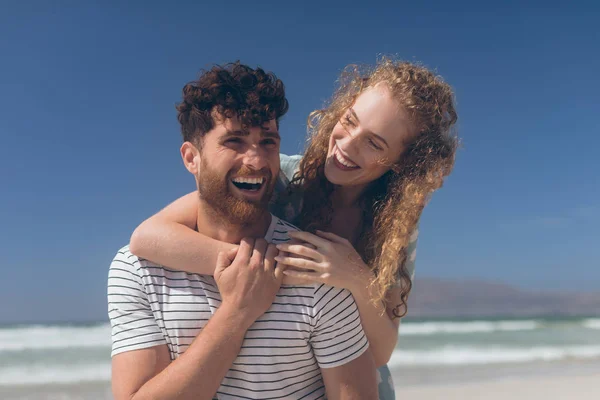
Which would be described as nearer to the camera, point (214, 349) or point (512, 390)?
point (214, 349)

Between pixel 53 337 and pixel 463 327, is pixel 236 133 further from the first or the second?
pixel 463 327

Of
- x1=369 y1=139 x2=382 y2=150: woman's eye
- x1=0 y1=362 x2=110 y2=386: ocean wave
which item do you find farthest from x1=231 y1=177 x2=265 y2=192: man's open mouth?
x1=0 y1=362 x2=110 y2=386: ocean wave

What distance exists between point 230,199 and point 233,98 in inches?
19.0

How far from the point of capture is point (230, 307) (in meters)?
2.54

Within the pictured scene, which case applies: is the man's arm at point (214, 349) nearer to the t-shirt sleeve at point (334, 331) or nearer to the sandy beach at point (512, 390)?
Result: the t-shirt sleeve at point (334, 331)

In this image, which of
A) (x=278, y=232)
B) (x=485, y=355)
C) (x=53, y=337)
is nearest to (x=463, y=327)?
(x=485, y=355)

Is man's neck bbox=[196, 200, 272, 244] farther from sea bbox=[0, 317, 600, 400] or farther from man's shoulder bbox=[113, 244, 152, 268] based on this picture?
sea bbox=[0, 317, 600, 400]

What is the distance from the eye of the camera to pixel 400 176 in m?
3.44

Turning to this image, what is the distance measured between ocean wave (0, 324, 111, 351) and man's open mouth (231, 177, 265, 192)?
1310cm

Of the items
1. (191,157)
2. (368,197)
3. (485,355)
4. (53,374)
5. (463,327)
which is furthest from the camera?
(463,327)

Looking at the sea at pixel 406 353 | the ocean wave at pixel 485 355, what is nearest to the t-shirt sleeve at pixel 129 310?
the sea at pixel 406 353

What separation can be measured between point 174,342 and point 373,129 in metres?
1.60

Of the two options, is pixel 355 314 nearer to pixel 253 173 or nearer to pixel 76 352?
pixel 253 173

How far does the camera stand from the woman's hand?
2.68m
